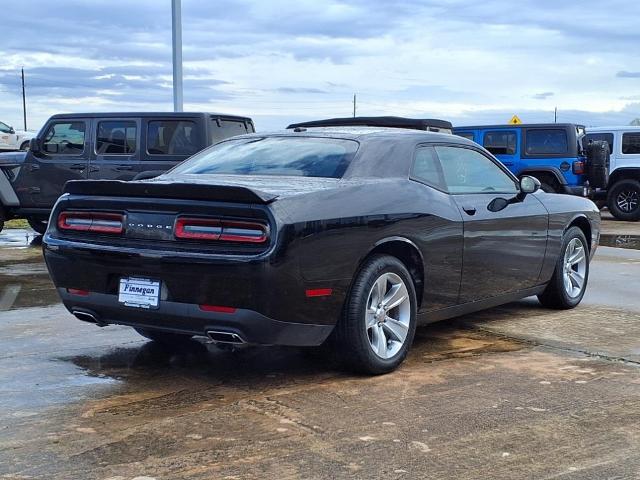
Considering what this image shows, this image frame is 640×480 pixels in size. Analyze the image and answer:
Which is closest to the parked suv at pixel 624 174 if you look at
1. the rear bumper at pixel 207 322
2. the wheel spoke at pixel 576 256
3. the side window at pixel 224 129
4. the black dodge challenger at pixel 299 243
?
the side window at pixel 224 129

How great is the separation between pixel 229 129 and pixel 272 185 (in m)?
7.36

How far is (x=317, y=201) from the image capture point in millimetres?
4770

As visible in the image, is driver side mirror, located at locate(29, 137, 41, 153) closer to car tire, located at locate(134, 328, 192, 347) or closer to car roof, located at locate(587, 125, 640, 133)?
car tire, located at locate(134, 328, 192, 347)

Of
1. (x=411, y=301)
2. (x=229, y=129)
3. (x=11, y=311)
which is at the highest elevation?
(x=229, y=129)

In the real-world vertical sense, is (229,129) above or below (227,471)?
above

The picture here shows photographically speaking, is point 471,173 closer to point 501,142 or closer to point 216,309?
point 216,309

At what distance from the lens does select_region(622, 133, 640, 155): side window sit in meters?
19.3

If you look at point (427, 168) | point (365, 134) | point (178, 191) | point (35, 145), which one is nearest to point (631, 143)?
point (35, 145)

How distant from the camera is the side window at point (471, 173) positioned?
607cm

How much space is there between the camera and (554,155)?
1795 centimetres

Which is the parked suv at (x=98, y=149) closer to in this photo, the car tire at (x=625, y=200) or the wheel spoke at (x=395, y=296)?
the wheel spoke at (x=395, y=296)

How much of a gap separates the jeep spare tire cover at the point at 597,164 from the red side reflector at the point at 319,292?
14.0m

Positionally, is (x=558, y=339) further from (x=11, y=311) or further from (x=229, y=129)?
(x=229, y=129)

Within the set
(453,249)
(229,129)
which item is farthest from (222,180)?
(229,129)
